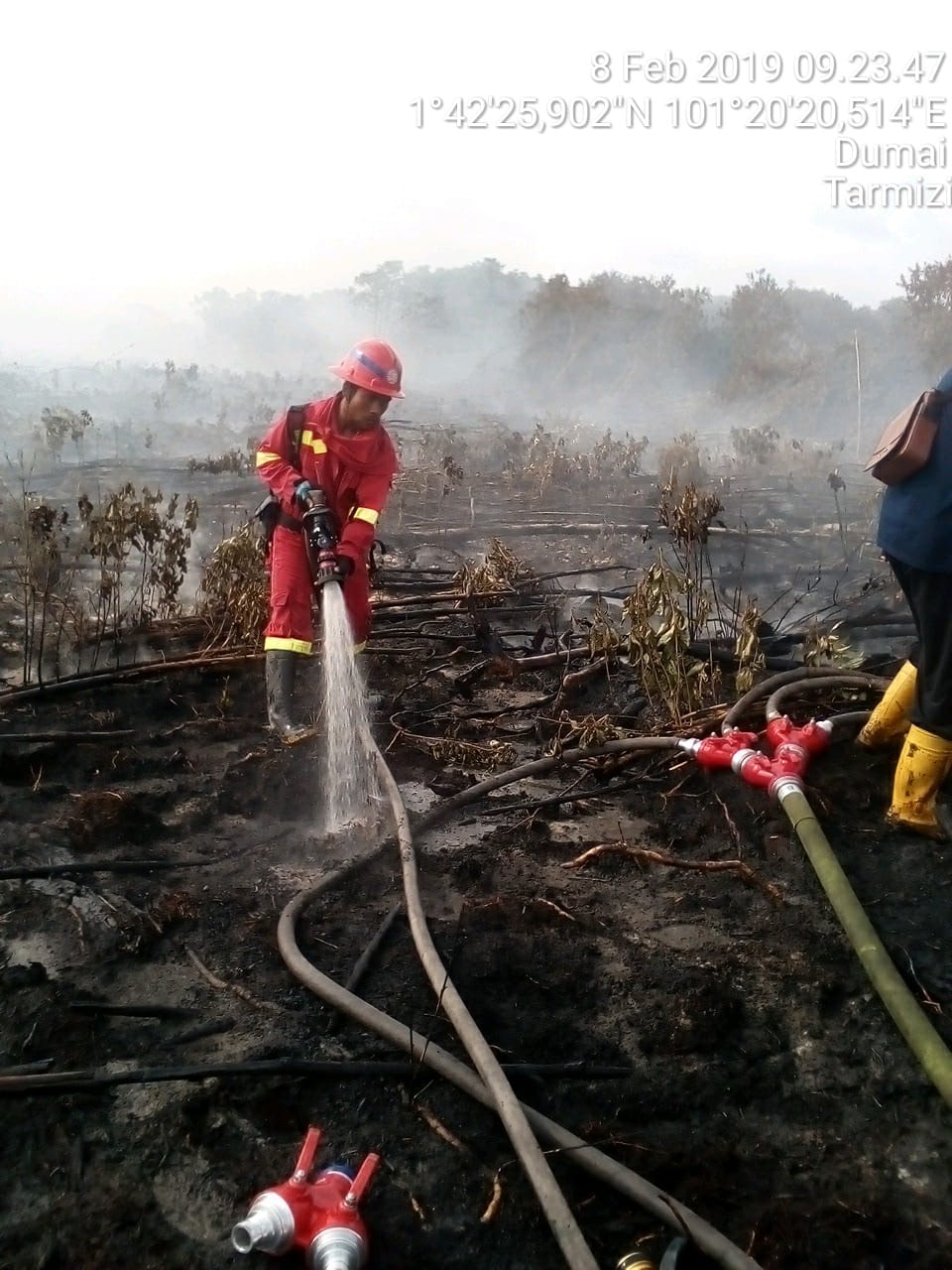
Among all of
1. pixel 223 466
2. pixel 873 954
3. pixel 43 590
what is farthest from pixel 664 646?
pixel 223 466

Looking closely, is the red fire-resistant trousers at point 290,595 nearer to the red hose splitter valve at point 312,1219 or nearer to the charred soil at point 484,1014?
the charred soil at point 484,1014

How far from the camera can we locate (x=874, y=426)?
21.0 metres

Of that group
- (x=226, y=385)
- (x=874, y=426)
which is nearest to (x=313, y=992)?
(x=874, y=426)

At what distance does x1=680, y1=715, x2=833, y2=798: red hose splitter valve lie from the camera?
3.37 meters

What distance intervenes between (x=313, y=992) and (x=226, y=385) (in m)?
31.2

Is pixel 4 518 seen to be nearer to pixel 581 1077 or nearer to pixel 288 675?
pixel 288 675

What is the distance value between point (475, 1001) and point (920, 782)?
1.90m

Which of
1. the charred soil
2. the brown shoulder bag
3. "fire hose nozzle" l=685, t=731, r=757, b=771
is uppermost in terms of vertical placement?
the brown shoulder bag

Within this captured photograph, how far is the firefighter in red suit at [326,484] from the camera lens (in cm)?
432

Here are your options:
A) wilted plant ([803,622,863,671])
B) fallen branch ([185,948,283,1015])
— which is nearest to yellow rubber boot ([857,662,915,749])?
wilted plant ([803,622,863,671])

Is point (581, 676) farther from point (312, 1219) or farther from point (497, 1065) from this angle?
point (312, 1219)

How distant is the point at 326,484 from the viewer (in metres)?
4.59

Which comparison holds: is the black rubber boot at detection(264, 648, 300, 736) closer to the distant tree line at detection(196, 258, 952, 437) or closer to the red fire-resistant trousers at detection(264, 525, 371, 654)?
the red fire-resistant trousers at detection(264, 525, 371, 654)

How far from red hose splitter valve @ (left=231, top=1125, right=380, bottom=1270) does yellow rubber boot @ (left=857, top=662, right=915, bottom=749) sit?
287cm
